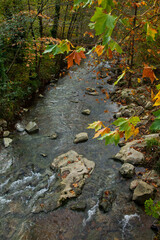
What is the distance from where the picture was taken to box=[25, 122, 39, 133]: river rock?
24.7 feet

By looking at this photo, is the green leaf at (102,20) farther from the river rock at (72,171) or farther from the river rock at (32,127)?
the river rock at (32,127)

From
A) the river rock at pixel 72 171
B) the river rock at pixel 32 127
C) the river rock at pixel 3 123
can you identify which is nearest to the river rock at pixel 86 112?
the river rock at pixel 32 127

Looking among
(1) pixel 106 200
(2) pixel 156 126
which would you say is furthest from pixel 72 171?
(2) pixel 156 126

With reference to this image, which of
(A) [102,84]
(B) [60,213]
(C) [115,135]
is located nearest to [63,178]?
(B) [60,213]

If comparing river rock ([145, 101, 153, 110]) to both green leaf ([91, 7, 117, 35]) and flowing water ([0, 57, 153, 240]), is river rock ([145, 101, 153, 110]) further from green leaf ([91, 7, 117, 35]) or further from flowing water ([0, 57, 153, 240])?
green leaf ([91, 7, 117, 35])

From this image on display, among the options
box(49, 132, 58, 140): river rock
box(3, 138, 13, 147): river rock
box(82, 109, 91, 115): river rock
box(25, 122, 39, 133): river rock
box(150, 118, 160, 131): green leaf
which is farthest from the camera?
box(82, 109, 91, 115): river rock

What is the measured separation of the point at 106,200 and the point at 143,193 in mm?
1023

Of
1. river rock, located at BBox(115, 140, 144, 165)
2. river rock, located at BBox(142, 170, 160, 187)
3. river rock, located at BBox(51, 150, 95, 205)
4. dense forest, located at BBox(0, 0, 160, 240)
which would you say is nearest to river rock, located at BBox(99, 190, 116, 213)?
dense forest, located at BBox(0, 0, 160, 240)

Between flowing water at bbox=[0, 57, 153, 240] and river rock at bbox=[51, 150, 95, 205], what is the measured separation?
19cm

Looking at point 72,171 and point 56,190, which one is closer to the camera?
point 56,190

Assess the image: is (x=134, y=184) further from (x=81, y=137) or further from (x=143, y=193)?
(x=81, y=137)

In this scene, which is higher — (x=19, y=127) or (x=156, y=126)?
(x=156, y=126)

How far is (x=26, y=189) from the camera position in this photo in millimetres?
5145

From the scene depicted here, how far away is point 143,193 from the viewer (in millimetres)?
4453
